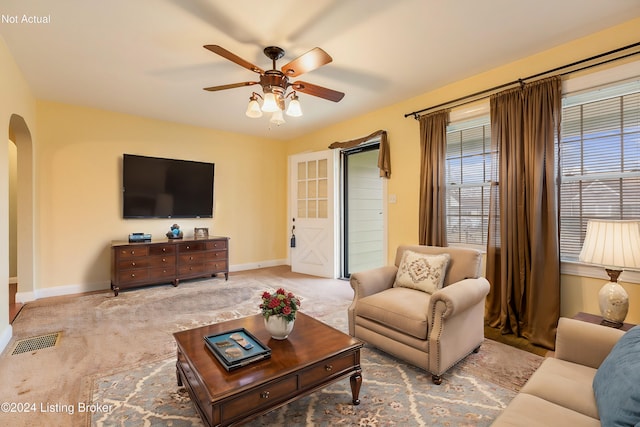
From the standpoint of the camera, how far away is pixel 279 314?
178 cm

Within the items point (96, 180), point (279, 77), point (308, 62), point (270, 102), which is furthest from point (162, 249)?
point (308, 62)

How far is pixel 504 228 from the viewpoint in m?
2.91

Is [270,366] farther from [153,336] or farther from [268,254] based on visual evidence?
[268,254]

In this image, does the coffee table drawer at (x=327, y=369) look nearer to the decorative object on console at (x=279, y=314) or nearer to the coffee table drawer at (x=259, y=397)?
the coffee table drawer at (x=259, y=397)

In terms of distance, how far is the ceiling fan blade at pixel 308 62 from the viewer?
2.13m

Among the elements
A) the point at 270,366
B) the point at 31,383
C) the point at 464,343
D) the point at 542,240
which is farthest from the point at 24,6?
the point at 542,240

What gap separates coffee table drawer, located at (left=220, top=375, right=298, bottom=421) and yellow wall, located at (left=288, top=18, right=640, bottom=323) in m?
2.58

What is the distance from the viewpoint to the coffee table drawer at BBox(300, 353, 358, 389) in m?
→ 1.59

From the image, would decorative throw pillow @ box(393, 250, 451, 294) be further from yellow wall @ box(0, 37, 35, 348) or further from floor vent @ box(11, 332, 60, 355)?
yellow wall @ box(0, 37, 35, 348)

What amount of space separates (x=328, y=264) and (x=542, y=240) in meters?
3.04

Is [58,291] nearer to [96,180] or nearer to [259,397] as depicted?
[96,180]

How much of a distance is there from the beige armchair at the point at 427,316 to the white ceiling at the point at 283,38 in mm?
1857

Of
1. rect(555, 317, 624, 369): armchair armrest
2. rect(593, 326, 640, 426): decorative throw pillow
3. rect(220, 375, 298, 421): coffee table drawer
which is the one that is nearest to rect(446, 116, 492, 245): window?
rect(555, 317, 624, 369): armchair armrest

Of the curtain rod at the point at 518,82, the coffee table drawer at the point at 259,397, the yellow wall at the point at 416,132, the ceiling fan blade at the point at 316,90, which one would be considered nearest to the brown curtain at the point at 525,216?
the curtain rod at the point at 518,82
